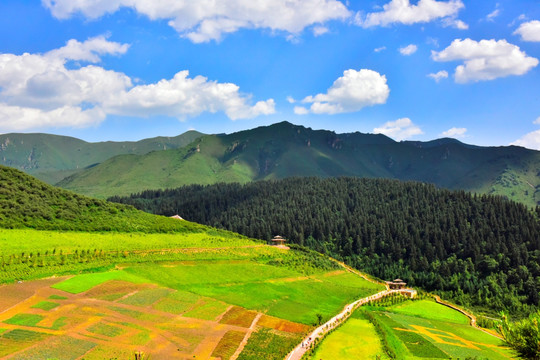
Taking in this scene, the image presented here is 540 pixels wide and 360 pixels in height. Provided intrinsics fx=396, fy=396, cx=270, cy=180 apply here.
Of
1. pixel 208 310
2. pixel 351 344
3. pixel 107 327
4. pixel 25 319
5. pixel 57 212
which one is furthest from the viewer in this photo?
pixel 57 212

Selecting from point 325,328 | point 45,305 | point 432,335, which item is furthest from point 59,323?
point 432,335

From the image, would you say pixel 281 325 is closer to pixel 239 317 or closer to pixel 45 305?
pixel 239 317

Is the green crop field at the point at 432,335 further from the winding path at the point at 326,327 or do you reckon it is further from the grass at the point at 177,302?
the grass at the point at 177,302

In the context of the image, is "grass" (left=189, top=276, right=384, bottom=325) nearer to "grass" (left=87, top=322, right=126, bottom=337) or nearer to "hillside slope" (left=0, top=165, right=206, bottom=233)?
"grass" (left=87, top=322, right=126, bottom=337)

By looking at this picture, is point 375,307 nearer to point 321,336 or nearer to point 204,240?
point 321,336

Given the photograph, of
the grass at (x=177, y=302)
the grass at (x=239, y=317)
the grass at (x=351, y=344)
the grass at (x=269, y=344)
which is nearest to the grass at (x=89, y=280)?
the grass at (x=177, y=302)

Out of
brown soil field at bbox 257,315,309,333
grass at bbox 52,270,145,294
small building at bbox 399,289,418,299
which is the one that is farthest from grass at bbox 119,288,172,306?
small building at bbox 399,289,418,299

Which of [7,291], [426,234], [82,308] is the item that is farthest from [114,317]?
[426,234]
